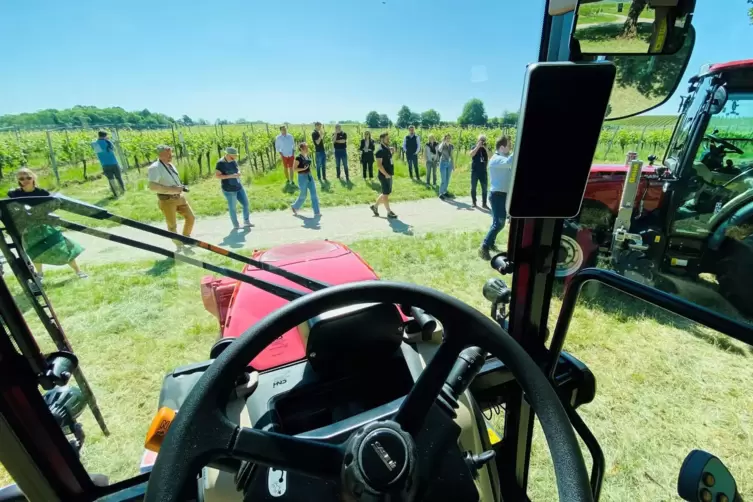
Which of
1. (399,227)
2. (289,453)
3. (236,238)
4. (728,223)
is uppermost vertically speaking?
(289,453)

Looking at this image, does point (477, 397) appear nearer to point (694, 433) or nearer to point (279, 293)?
point (279, 293)

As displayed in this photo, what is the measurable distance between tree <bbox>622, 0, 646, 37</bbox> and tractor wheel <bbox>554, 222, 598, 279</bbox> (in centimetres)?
385

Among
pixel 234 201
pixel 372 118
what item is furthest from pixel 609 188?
pixel 372 118

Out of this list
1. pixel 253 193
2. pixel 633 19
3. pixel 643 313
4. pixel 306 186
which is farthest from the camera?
pixel 253 193

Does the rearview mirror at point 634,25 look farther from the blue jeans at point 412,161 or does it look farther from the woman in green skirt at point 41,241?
the blue jeans at point 412,161

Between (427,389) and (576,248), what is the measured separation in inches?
167

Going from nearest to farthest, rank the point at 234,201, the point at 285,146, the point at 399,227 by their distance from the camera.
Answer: the point at 234,201 → the point at 399,227 → the point at 285,146

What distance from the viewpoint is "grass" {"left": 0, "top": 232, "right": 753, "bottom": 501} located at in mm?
2410

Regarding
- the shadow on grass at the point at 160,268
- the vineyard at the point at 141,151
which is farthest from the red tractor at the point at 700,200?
the vineyard at the point at 141,151

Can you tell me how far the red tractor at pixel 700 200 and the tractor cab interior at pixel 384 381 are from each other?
10.4 feet

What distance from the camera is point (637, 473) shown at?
2.28 meters

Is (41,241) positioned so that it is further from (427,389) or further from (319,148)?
(319,148)

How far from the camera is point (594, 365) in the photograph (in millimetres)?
3242

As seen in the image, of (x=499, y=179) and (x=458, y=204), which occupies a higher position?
(x=499, y=179)
